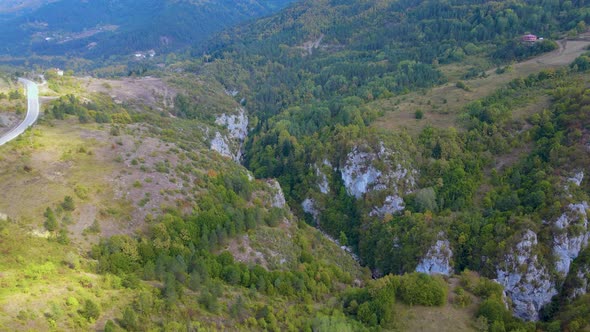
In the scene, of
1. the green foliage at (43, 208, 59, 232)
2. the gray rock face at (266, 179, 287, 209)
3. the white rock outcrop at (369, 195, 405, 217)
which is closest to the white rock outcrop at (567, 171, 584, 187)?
the white rock outcrop at (369, 195, 405, 217)

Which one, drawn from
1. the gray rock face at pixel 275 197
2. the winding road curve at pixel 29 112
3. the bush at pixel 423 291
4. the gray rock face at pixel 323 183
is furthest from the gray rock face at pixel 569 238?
the winding road curve at pixel 29 112

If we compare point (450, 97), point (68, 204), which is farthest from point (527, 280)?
point (68, 204)

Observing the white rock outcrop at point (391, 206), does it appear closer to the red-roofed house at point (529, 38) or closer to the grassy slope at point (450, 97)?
the grassy slope at point (450, 97)

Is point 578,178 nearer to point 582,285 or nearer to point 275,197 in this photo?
point 582,285

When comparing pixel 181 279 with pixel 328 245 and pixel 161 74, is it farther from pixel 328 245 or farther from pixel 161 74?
pixel 161 74

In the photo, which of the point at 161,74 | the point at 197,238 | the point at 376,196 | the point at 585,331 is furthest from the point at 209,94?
the point at 585,331
